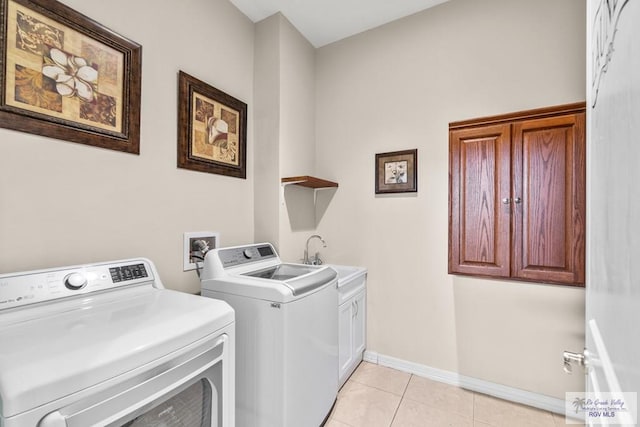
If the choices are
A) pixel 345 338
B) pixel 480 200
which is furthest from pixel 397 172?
pixel 345 338

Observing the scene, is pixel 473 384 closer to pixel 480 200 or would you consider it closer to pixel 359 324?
pixel 359 324

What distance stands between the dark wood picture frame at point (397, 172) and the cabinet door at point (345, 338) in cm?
99

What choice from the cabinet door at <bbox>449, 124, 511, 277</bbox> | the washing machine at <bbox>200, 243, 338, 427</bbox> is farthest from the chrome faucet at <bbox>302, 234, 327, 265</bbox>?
the cabinet door at <bbox>449, 124, 511, 277</bbox>

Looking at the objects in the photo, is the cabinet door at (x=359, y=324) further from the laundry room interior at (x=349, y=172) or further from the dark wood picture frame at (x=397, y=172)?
the dark wood picture frame at (x=397, y=172)

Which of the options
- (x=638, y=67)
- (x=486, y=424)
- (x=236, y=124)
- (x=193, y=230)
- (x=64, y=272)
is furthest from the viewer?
(x=236, y=124)

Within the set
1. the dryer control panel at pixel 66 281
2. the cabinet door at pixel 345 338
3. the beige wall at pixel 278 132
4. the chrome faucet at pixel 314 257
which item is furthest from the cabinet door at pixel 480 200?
the dryer control panel at pixel 66 281

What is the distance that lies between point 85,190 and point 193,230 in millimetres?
606

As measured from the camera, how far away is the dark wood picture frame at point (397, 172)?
2.15m

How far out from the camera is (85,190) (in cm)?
125

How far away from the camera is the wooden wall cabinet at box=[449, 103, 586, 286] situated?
157 centimetres

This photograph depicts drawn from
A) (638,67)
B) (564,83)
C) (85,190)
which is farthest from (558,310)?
(85,190)

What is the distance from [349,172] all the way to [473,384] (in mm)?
1906

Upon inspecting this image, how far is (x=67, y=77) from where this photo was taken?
3.92 ft

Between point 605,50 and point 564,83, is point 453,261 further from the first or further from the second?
point 605,50
